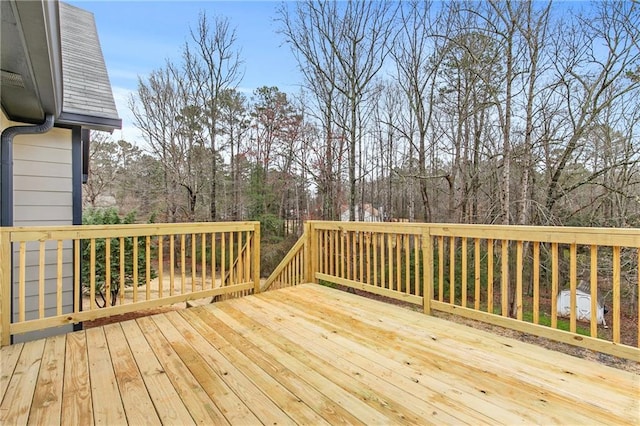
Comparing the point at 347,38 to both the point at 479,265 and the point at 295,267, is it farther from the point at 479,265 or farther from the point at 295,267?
the point at 479,265

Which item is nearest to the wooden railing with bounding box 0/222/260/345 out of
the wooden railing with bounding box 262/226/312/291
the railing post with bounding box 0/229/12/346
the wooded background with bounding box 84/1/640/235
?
the railing post with bounding box 0/229/12/346

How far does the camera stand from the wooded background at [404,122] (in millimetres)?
6613

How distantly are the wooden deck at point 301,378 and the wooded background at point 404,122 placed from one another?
16.8ft

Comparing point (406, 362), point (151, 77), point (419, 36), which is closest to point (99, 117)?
point (406, 362)

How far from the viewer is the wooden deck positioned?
1.53m

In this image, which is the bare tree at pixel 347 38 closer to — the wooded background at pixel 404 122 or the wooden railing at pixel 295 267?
the wooded background at pixel 404 122

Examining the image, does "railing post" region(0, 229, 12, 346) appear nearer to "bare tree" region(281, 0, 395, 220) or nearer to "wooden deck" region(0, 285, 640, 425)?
"wooden deck" region(0, 285, 640, 425)

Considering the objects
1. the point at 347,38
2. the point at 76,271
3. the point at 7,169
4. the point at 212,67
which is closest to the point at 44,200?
the point at 7,169

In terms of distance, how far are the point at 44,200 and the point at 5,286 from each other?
162cm

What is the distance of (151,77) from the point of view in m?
12.3

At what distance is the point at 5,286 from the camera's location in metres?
2.34

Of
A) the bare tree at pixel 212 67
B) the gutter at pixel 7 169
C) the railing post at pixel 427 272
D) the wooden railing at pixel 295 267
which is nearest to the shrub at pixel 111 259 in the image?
the gutter at pixel 7 169

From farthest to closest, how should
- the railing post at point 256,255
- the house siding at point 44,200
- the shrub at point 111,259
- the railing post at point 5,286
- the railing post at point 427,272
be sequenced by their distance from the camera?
the shrub at point 111,259, the railing post at point 256,255, the house siding at point 44,200, the railing post at point 427,272, the railing post at point 5,286

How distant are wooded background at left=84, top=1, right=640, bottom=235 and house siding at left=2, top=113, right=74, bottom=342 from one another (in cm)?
636
